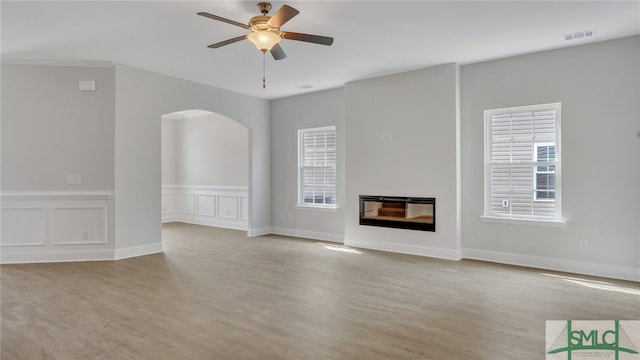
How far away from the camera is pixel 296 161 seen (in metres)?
7.46

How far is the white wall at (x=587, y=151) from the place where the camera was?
4.29m

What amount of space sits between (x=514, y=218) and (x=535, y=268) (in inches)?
26.7

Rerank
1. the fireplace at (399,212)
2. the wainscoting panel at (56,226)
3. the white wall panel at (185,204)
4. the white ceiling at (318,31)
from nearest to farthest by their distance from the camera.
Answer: the white ceiling at (318,31) → the wainscoting panel at (56,226) → the fireplace at (399,212) → the white wall panel at (185,204)

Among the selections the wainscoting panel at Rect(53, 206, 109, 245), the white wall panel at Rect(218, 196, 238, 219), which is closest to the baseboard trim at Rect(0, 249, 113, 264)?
the wainscoting panel at Rect(53, 206, 109, 245)

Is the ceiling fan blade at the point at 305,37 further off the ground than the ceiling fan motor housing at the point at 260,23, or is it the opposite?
the ceiling fan motor housing at the point at 260,23

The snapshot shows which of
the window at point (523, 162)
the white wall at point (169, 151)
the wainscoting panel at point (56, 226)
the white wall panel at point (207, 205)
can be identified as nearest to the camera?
the window at point (523, 162)

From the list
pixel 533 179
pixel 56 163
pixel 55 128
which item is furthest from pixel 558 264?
pixel 55 128

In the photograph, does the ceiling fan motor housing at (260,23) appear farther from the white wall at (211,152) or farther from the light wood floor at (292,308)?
the white wall at (211,152)

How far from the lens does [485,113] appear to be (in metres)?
5.25

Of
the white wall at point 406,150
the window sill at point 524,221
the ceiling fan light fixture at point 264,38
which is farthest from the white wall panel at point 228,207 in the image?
the ceiling fan light fixture at point 264,38

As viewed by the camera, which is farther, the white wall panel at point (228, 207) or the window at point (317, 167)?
the white wall panel at point (228, 207)

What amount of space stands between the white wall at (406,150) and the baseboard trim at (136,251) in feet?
10.1

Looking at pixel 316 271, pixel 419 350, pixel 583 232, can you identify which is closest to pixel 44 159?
pixel 316 271

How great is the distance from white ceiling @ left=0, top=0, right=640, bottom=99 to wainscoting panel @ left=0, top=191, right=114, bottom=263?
6.31 feet
